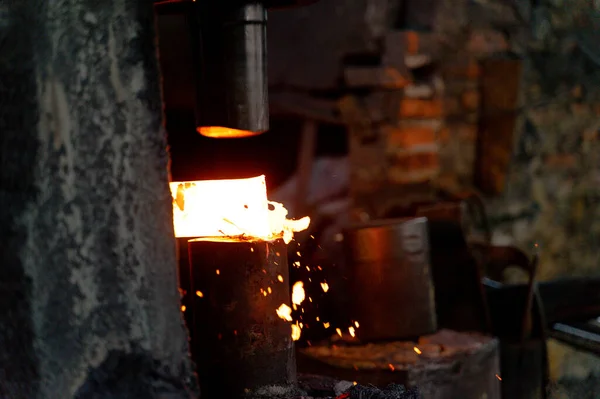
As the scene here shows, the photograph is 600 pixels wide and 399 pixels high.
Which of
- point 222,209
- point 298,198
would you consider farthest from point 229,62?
point 298,198

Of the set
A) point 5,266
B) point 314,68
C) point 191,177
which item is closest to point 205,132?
point 5,266

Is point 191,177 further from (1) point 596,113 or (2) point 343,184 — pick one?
(1) point 596,113

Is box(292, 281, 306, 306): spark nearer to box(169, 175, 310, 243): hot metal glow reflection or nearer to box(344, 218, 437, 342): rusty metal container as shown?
box(344, 218, 437, 342): rusty metal container

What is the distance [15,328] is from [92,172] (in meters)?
0.35

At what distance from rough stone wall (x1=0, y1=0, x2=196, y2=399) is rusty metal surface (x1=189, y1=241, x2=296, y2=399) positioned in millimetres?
423

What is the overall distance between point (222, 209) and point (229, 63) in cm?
46

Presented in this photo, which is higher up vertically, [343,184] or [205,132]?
[205,132]

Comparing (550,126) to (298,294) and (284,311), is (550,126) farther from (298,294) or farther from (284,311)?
(284,311)

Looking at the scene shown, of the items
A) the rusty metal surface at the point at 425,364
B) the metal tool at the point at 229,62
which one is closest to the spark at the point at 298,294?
the rusty metal surface at the point at 425,364

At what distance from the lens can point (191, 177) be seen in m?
2.96

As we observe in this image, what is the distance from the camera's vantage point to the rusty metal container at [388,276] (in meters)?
2.29

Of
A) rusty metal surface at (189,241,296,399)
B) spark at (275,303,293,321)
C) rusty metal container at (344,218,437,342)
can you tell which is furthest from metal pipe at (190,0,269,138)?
rusty metal container at (344,218,437,342)

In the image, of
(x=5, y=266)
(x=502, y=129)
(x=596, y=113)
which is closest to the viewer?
(x=5, y=266)

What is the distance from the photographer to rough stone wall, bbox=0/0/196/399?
126cm
